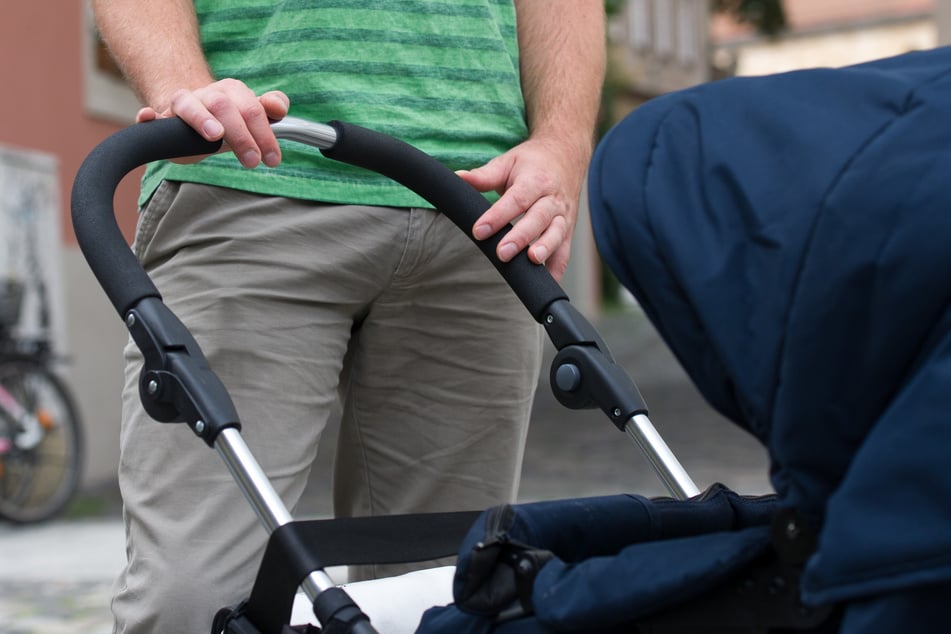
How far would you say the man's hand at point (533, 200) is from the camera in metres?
1.91

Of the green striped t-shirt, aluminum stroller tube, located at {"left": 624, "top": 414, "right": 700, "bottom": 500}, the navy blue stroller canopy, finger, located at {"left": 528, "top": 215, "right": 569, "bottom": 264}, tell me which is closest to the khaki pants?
the green striped t-shirt

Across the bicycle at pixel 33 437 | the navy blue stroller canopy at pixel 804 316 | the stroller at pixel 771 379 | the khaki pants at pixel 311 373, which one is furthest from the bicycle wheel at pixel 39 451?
the navy blue stroller canopy at pixel 804 316

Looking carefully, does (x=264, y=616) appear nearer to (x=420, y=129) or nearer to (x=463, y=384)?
(x=463, y=384)

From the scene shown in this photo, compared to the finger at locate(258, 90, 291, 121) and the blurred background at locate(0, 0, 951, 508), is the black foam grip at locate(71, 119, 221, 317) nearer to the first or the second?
the finger at locate(258, 90, 291, 121)

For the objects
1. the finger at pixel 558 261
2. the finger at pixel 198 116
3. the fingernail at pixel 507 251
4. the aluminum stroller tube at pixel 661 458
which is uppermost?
the finger at pixel 198 116

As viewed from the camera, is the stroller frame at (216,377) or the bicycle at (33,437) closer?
the stroller frame at (216,377)

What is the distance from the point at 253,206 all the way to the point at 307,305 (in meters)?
0.16

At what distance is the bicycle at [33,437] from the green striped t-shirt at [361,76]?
444 centimetres

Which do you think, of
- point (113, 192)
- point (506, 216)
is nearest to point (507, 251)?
point (506, 216)

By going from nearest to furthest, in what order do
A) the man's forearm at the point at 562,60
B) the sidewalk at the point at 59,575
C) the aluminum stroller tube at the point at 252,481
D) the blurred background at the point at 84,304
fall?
the aluminum stroller tube at the point at 252,481, the man's forearm at the point at 562,60, the sidewalk at the point at 59,575, the blurred background at the point at 84,304

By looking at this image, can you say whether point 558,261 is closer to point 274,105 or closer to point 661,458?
point 661,458

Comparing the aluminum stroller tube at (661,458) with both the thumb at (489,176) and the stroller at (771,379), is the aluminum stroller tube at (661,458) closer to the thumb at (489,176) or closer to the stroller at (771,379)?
the stroller at (771,379)

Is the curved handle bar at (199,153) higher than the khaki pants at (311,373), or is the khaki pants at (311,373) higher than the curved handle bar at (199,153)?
the curved handle bar at (199,153)

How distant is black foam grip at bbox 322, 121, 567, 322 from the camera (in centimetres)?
189
